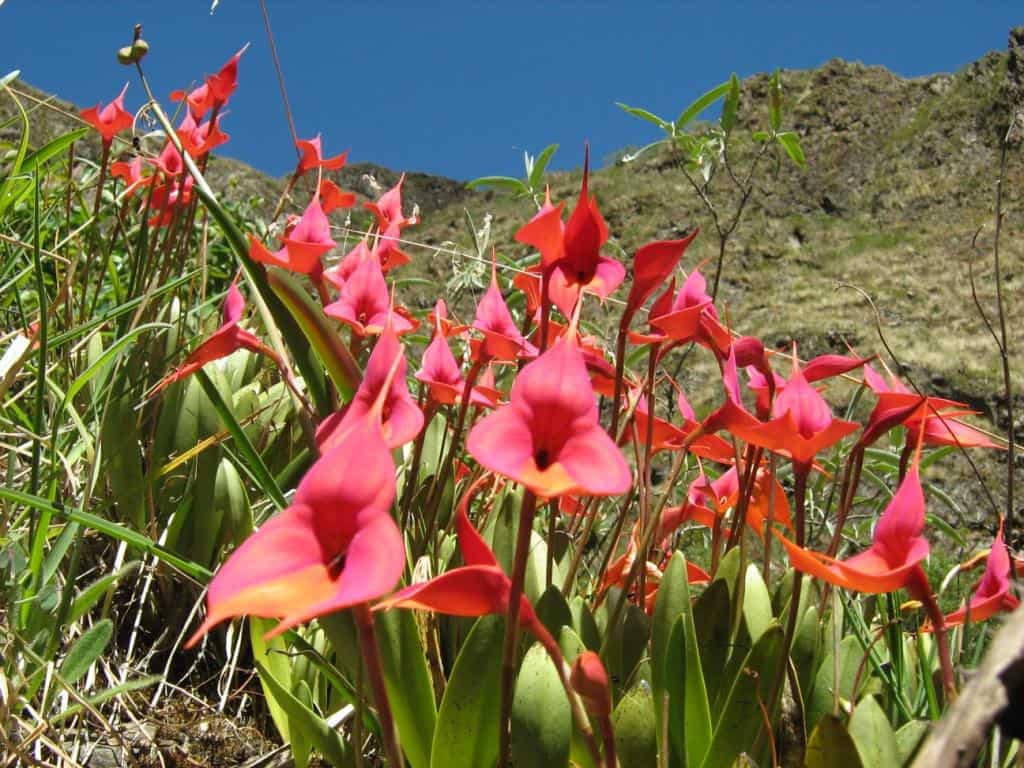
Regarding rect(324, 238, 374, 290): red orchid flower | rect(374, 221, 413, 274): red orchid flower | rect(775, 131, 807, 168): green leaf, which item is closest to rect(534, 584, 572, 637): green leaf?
rect(324, 238, 374, 290): red orchid flower

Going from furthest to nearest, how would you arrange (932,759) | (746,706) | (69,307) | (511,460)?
1. (69,307)
2. (746,706)
3. (511,460)
4. (932,759)

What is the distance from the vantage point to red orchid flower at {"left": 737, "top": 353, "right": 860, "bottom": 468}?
909mm

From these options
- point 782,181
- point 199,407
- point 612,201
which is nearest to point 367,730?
point 199,407

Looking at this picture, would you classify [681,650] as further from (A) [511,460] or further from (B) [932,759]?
(B) [932,759]

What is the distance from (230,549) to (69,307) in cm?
78

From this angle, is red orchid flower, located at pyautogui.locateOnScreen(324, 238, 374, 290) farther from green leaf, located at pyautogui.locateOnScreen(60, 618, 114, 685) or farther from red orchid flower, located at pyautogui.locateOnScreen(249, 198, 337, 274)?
green leaf, located at pyautogui.locateOnScreen(60, 618, 114, 685)

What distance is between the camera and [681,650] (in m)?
1.04

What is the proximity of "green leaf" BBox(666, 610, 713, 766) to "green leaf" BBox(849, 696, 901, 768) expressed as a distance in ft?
0.54

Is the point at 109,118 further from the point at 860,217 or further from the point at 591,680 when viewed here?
the point at 860,217

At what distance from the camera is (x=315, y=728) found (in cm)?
105

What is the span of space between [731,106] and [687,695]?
4.54 feet

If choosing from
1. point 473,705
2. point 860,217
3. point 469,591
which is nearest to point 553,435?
point 469,591

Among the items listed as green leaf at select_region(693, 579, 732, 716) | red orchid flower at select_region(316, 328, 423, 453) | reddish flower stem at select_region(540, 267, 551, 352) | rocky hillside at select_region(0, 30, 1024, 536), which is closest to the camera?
red orchid flower at select_region(316, 328, 423, 453)

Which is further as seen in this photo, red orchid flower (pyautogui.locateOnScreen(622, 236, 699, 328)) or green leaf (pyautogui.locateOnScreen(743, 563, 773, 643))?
green leaf (pyautogui.locateOnScreen(743, 563, 773, 643))
